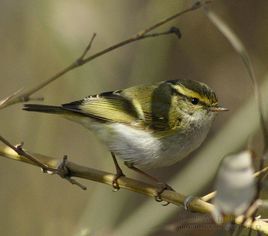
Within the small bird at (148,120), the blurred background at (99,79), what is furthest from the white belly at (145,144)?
the blurred background at (99,79)

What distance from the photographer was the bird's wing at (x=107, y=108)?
149 inches

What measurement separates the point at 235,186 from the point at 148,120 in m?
2.28

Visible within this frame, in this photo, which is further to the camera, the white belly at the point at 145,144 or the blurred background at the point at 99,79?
the blurred background at the point at 99,79

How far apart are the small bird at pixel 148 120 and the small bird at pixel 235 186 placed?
6.73ft

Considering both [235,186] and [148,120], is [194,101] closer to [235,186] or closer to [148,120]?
[148,120]

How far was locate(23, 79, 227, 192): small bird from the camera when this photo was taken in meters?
3.73

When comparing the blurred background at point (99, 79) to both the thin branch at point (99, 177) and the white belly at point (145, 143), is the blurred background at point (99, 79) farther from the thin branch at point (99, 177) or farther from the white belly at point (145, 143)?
the thin branch at point (99, 177)

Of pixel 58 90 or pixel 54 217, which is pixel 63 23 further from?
pixel 54 217

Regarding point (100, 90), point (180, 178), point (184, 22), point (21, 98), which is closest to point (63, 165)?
point (21, 98)

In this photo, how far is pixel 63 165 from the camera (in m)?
2.91

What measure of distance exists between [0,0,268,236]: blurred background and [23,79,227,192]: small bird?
0.53 metres

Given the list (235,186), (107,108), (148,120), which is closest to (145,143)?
(148,120)

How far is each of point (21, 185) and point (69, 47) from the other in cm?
134

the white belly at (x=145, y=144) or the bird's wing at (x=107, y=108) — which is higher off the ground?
the bird's wing at (x=107, y=108)
